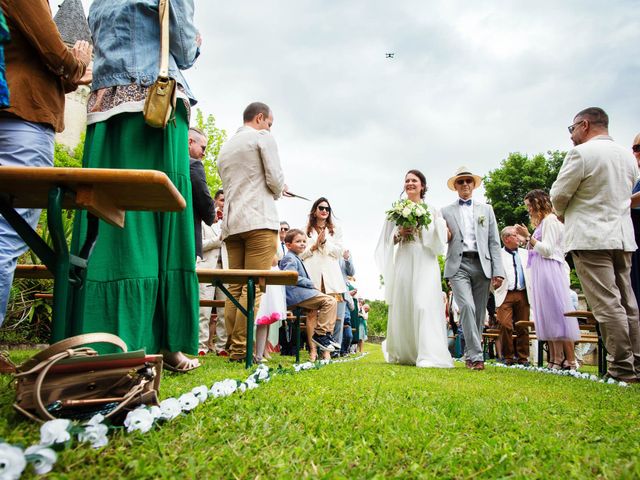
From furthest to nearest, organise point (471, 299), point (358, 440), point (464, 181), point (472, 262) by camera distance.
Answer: point (464, 181), point (472, 262), point (471, 299), point (358, 440)

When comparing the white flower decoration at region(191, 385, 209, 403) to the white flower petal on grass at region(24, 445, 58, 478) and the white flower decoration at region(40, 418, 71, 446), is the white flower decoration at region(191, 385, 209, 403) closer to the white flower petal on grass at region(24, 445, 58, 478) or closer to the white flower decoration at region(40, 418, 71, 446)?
the white flower decoration at region(40, 418, 71, 446)

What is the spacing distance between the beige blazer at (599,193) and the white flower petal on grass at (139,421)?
16.1 ft

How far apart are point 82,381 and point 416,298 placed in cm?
627

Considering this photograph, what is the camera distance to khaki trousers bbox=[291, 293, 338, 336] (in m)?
7.54

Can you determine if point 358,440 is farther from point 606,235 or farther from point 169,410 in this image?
point 606,235

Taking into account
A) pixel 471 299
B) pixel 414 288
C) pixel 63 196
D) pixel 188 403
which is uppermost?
pixel 63 196

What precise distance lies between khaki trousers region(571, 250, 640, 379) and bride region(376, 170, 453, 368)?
234cm

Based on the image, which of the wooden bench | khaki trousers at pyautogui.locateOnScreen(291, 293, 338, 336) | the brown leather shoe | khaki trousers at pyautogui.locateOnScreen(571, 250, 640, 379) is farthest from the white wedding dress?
the wooden bench

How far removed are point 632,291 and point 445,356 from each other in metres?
2.65

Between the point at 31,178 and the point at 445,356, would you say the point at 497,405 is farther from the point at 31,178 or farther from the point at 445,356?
the point at 445,356

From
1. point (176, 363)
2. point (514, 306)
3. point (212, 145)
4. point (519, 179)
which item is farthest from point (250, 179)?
point (519, 179)

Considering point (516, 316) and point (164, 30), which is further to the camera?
point (516, 316)

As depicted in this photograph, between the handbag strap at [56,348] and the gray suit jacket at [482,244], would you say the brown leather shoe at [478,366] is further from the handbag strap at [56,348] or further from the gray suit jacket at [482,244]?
the handbag strap at [56,348]

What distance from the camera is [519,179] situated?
119ft
